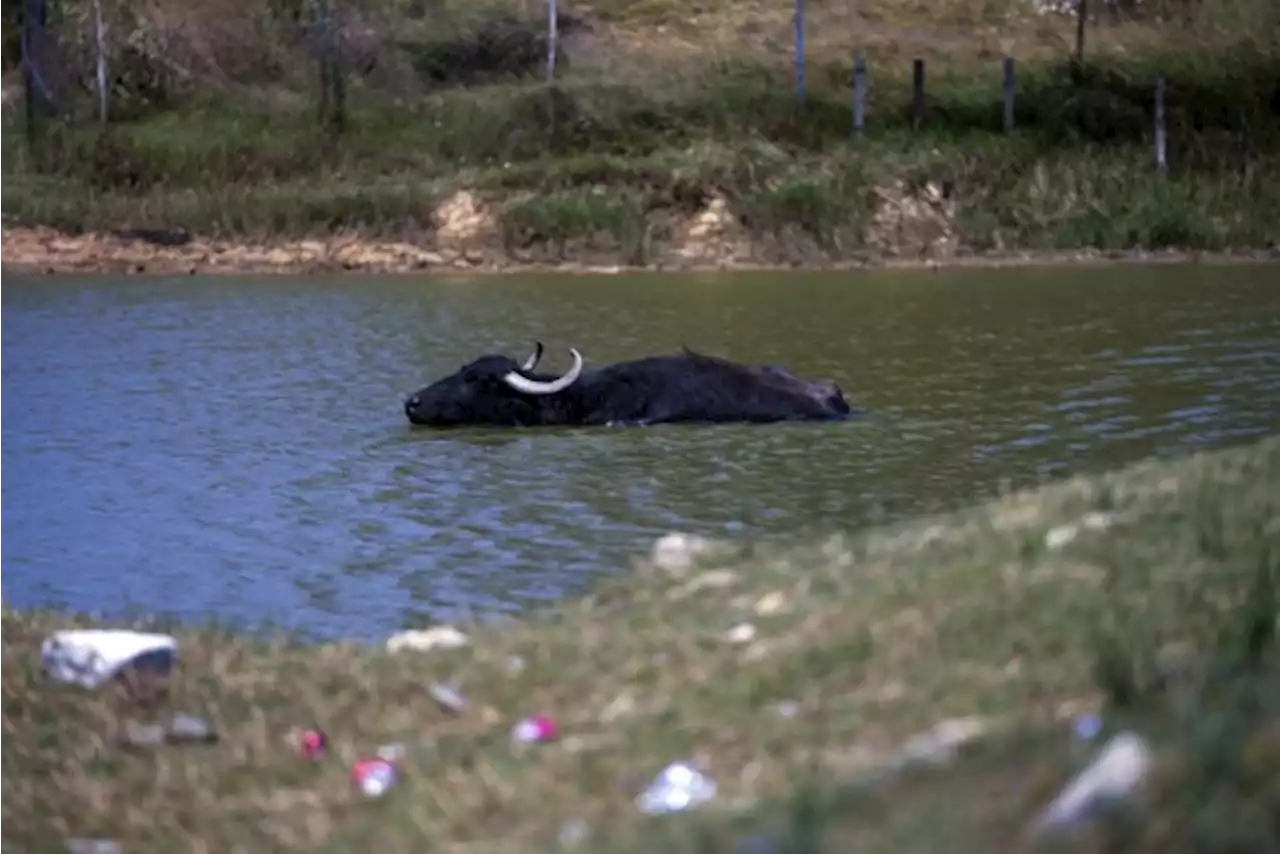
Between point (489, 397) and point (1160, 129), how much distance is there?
22926mm

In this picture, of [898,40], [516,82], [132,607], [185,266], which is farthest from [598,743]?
[898,40]

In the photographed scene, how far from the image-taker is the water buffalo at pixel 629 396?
15.2m

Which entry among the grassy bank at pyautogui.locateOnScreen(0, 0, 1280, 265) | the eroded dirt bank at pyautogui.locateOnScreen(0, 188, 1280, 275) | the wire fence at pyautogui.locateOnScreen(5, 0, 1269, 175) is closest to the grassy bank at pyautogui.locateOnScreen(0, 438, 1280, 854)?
the eroded dirt bank at pyautogui.locateOnScreen(0, 188, 1280, 275)

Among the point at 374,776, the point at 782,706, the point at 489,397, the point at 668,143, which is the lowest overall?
the point at 668,143

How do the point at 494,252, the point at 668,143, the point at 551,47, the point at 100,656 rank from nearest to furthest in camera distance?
the point at 100,656, the point at 494,252, the point at 668,143, the point at 551,47

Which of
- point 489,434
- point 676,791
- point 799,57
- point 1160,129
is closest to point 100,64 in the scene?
point 799,57

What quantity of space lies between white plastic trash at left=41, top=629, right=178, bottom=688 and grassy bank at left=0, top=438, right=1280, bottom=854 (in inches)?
4.0

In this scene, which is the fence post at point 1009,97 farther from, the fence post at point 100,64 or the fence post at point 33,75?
the fence post at point 33,75

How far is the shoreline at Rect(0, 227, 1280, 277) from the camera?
3031 centimetres

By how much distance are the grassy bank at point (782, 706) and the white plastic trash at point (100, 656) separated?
0.10 meters

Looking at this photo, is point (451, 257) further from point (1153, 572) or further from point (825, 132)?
point (1153, 572)

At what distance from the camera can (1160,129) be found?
34656mm

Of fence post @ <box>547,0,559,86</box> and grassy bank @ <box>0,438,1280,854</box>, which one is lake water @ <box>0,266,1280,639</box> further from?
fence post @ <box>547,0,559,86</box>

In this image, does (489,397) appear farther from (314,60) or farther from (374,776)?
(314,60)
